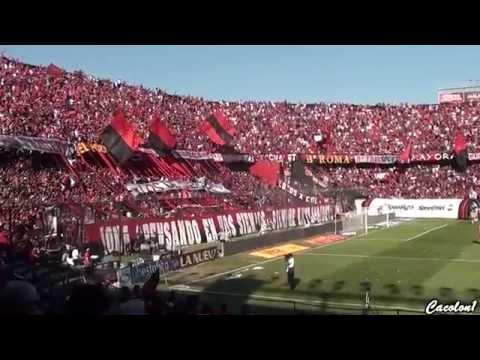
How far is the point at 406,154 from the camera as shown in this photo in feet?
135

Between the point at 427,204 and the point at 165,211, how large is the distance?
816 inches

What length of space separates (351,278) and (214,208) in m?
8.57

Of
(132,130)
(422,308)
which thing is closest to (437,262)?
(422,308)

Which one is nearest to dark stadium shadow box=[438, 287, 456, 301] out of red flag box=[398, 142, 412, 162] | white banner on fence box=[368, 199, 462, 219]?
white banner on fence box=[368, 199, 462, 219]

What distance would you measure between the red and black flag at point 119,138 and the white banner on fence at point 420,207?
18088mm

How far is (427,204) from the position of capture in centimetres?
3694

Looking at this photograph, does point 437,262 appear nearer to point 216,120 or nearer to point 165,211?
point 165,211

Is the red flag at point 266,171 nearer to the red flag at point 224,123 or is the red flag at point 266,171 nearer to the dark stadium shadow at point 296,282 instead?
the red flag at point 224,123

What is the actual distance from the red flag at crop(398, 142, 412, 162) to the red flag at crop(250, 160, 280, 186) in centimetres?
1332

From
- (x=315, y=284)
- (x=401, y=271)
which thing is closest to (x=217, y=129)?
(x=401, y=271)

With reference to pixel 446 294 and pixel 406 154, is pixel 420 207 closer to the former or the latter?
pixel 406 154

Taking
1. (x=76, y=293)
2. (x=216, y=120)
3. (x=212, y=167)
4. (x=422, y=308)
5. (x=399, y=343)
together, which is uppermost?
(x=216, y=120)

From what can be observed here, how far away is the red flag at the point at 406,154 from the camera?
41312mm

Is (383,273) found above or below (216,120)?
below
